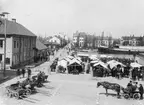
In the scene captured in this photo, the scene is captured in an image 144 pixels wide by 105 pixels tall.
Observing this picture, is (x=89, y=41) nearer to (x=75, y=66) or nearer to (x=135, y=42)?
(x=135, y=42)

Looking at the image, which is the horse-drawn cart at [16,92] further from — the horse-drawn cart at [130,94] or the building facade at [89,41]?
the building facade at [89,41]

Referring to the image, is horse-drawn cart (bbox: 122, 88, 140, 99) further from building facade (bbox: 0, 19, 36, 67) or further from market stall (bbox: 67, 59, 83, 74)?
building facade (bbox: 0, 19, 36, 67)

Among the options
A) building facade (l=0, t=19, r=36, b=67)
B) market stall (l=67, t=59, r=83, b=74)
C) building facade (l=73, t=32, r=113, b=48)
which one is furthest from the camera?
building facade (l=73, t=32, r=113, b=48)

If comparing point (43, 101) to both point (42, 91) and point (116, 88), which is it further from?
point (116, 88)

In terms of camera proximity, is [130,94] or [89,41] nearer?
[130,94]

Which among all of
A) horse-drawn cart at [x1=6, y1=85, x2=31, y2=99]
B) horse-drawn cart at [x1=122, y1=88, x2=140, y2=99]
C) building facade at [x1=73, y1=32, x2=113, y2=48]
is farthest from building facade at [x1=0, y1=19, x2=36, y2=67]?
building facade at [x1=73, y1=32, x2=113, y2=48]

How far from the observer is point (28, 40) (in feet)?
140

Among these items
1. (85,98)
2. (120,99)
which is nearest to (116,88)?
(120,99)

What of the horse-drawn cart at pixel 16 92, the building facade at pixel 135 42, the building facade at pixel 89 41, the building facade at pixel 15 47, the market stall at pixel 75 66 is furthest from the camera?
the building facade at pixel 89 41

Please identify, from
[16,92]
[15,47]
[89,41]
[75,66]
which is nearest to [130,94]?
[16,92]

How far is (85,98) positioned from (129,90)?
146 inches

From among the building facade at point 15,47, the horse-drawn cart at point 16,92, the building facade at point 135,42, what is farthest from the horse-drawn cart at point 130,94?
the building facade at point 135,42

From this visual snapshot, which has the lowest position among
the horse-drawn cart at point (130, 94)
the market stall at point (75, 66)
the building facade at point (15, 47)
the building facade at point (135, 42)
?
the horse-drawn cart at point (130, 94)

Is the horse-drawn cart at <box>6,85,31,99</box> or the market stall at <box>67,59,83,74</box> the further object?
the market stall at <box>67,59,83,74</box>
